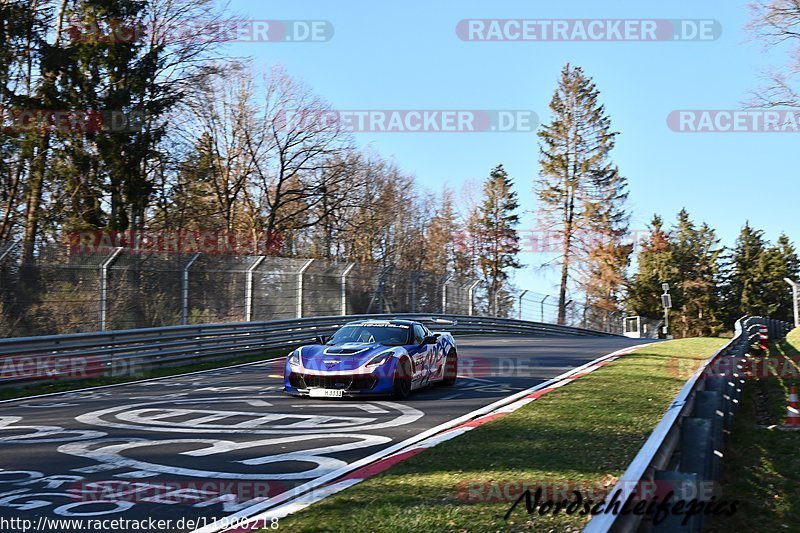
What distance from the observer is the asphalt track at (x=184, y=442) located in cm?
602

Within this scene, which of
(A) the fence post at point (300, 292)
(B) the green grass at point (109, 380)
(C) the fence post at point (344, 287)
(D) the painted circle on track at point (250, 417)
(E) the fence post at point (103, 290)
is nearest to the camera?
(D) the painted circle on track at point (250, 417)

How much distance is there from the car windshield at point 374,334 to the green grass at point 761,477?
16.7 feet

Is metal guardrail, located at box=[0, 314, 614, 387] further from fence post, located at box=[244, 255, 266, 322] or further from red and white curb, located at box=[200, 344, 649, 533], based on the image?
red and white curb, located at box=[200, 344, 649, 533]

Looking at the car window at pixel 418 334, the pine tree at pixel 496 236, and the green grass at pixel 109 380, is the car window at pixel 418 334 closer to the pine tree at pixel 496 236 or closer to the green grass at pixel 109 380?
the green grass at pixel 109 380

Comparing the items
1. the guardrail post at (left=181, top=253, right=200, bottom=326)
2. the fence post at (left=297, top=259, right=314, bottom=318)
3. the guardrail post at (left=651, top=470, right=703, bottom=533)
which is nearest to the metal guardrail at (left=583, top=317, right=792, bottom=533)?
the guardrail post at (left=651, top=470, right=703, bottom=533)

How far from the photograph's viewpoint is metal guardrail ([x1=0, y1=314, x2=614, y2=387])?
14766 millimetres

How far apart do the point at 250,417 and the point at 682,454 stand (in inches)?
221

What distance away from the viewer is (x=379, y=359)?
12023 millimetres

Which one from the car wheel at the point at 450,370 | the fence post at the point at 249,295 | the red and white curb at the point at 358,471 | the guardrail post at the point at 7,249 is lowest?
the red and white curb at the point at 358,471

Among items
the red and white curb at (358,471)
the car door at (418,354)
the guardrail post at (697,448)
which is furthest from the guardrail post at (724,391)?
the car door at (418,354)

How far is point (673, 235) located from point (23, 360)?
73748 millimetres

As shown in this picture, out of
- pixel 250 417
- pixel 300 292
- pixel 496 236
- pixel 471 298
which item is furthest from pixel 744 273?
pixel 250 417

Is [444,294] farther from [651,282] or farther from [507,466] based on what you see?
[651,282]

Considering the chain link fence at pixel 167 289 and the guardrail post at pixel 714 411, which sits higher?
the chain link fence at pixel 167 289
